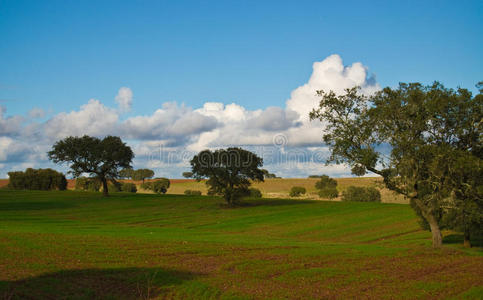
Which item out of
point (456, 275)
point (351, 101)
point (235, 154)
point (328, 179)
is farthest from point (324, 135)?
point (328, 179)

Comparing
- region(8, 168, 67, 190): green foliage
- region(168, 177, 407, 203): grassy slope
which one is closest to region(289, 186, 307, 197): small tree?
region(168, 177, 407, 203): grassy slope

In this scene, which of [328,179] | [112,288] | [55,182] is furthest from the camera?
[328,179]

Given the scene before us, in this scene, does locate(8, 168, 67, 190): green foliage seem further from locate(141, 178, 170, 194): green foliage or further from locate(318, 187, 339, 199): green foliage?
locate(318, 187, 339, 199): green foliage

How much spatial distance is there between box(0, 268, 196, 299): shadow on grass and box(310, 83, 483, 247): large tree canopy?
16629 millimetres

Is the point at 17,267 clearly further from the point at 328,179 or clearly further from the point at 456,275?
the point at 328,179

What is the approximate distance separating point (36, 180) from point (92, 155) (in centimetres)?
4036

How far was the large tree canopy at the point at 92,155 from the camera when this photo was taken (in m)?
84.5

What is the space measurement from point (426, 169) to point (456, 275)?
→ 32.2ft

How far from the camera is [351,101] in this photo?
30.8 m

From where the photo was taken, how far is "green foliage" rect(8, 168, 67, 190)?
114625 millimetres

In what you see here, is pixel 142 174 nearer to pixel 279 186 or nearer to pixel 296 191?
pixel 279 186

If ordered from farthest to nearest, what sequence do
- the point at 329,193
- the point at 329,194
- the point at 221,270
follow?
Answer: the point at 329,194
the point at 329,193
the point at 221,270

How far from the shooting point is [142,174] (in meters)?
173

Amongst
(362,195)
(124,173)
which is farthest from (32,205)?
(362,195)
